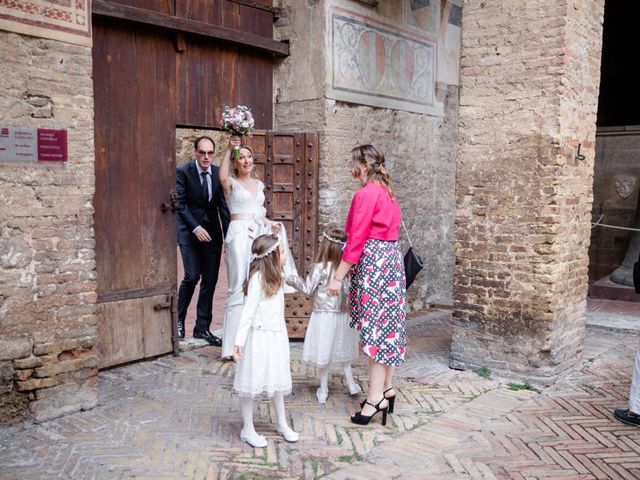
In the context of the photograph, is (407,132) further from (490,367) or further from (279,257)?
(279,257)

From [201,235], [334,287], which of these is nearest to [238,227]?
[201,235]

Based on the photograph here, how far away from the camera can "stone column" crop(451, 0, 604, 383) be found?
17.9 ft

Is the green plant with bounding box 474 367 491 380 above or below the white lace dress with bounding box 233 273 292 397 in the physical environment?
below

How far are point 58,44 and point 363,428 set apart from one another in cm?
341

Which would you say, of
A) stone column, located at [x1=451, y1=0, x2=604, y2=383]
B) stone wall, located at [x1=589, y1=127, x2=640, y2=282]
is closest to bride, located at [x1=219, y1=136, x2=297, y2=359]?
stone column, located at [x1=451, y1=0, x2=604, y2=383]

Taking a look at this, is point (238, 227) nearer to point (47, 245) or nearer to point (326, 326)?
point (326, 326)

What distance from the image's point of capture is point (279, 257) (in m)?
4.22

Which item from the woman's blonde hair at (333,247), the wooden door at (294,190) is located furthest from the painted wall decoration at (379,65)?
the woman's blonde hair at (333,247)

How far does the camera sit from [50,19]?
4422 mm

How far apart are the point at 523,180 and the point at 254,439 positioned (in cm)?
313

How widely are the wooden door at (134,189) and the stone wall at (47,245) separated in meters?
0.83

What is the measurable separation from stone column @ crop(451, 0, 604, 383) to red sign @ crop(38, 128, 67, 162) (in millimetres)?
3358

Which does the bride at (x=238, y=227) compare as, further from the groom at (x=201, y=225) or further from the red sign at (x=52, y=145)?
the red sign at (x=52, y=145)

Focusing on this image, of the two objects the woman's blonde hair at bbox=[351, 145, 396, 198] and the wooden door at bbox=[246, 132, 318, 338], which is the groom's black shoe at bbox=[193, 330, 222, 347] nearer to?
the wooden door at bbox=[246, 132, 318, 338]
